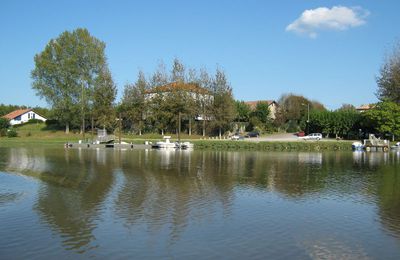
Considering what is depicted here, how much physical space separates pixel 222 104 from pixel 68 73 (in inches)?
1148

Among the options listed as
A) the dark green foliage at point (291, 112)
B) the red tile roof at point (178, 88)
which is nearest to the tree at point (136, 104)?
the red tile roof at point (178, 88)

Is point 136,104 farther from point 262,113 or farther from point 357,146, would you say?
point 357,146

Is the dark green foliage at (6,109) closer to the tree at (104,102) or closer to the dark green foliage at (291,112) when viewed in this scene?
the tree at (104,102)

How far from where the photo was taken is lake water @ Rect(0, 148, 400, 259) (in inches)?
484

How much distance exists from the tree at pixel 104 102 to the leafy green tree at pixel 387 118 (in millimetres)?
46634

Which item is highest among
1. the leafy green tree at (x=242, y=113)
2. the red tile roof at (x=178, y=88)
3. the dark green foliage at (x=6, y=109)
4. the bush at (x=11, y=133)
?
the red tile roof at (x=178, y=88)

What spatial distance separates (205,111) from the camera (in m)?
84.8

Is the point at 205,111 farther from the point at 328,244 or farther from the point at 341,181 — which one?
the point at 328,244

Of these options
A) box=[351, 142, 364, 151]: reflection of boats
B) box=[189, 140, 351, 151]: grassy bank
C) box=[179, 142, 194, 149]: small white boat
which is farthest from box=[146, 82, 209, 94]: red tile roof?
box=[351, 142, 364, 151]: reflection of boats

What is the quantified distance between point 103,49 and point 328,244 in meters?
76.5

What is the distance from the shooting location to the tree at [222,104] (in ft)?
273

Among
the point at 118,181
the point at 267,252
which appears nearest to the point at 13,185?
the point at 118,181

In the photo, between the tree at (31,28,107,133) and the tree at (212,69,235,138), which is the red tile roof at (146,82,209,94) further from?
the tree at (31,28,107,133)

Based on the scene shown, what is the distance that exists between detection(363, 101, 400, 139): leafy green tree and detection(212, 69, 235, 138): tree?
25339 mm
